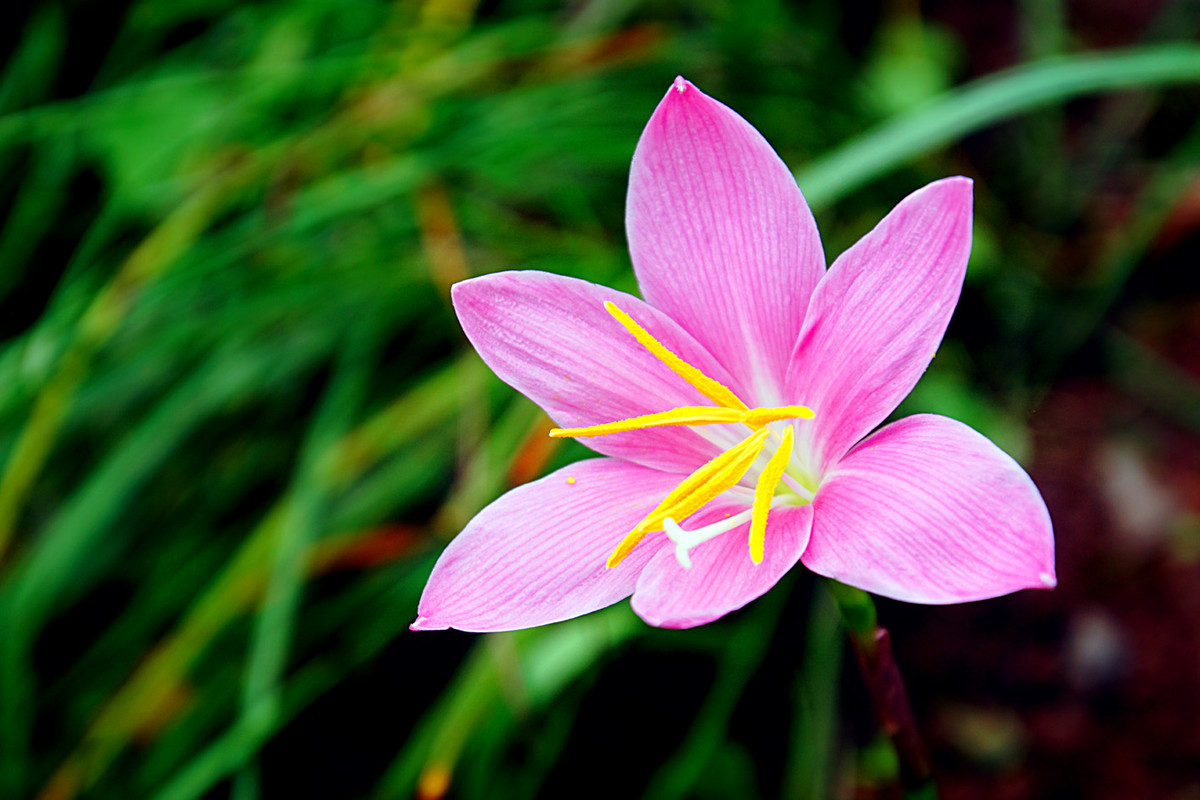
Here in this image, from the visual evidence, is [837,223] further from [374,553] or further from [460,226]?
[374,553]

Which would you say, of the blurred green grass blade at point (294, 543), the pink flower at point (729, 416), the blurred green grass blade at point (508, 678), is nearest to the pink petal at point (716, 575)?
the pink flower at point (729, 416)

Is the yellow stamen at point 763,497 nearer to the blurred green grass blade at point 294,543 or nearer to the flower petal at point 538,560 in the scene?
the flower petal at point 538,560

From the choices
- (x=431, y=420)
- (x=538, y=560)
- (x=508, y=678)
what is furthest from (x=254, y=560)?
(x=538, y=560)

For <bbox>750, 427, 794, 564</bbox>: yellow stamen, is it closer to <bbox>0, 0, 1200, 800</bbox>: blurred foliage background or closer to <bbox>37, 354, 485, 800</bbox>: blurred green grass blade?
<bbox>0, 0, 1200, 800</bbox>: blurred foliage background

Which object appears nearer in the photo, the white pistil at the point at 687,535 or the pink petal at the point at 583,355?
the white pistil at the point at 687,535

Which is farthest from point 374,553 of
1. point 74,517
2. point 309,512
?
point 74,517
